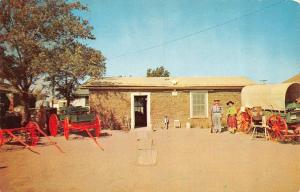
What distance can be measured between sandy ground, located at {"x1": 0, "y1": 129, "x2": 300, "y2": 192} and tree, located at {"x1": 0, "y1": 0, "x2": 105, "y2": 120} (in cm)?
383

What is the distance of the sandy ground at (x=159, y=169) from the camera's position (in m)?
5.62

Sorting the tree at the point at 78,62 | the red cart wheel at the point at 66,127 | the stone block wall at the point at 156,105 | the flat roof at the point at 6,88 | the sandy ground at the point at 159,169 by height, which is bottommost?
the sandy ground at the point at 159,169

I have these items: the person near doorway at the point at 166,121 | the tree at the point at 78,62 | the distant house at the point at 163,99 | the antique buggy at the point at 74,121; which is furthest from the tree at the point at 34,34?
the person near doorway at the point at 166,121

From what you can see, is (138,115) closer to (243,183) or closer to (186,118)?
(186,118)

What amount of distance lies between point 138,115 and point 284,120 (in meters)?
11.4

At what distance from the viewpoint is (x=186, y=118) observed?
17.0 m

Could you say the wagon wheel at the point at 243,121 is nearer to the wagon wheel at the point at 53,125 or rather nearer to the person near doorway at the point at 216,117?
the person near doorway at the point at 216,117

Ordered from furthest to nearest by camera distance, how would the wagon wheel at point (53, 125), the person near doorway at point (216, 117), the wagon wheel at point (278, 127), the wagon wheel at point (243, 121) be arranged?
1. the person near doorway at point (216, 117)
2. the wagon wheel at point (243, 121)
3. the wagon wheel at point (53, 125)
4. the wagon wheel at point (278, 127)

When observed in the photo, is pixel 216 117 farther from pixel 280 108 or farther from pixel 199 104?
pixel 280 108

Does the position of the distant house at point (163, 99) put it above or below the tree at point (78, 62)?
below

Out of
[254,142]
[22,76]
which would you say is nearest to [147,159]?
[254,142]

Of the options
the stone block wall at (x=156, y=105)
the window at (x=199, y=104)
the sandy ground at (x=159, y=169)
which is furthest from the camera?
the window at (x=199, y=104)

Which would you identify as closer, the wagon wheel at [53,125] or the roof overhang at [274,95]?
the roof overhang at [274,95]

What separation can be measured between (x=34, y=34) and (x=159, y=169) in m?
8.52
